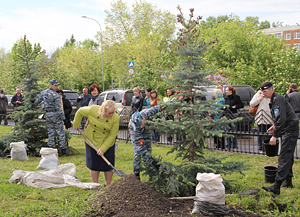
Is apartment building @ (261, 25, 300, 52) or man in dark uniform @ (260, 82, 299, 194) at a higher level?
apartment building @ (261, 25, 300, 52)

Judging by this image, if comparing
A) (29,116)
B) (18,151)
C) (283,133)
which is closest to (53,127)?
(29,116)

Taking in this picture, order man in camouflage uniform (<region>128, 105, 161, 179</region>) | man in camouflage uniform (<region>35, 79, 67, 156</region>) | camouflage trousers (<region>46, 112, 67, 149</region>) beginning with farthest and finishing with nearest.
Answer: camouflage trousers (<region>46, 112, 67, 149</region>)
man in camouflage uniform (<region>35, 79, 67, 156</region>)
man in camouflage uniform (<region>128, 105, 161, 179</region>)

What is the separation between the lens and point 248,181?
646 cm

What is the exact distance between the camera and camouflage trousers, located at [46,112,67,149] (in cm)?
Answer: 915

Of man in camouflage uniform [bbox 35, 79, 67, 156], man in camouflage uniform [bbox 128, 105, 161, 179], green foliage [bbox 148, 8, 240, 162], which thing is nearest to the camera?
green foliage [bbox 148, 8, 240, 162]

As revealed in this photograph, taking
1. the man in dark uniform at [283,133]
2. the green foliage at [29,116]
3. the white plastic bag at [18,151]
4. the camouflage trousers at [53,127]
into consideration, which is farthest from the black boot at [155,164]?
the green foliage at [29,116]

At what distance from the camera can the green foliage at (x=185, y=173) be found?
5.08m

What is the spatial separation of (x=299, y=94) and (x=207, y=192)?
268 inches

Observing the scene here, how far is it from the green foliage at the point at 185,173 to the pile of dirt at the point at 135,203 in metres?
0.22

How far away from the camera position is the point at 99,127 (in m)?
6.13

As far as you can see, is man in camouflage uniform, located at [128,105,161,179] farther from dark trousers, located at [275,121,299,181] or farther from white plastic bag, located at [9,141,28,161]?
white plastic bag, located at [9,141,28,161]

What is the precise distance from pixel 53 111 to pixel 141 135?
407 cm

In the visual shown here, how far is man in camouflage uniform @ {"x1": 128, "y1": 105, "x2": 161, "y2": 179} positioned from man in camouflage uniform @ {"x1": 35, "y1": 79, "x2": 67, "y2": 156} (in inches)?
149

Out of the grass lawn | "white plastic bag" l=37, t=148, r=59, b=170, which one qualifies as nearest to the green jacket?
the grass lawn
